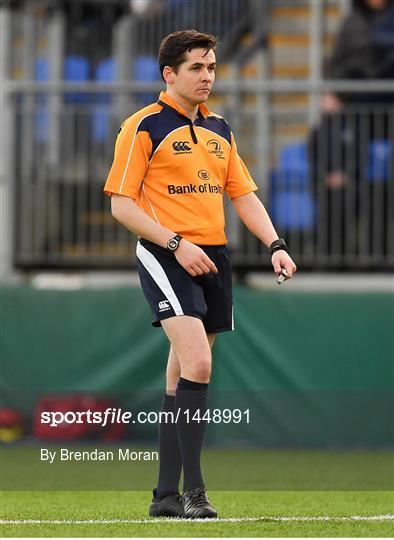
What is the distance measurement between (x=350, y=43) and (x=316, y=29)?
1.36m

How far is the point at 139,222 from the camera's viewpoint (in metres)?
5.55

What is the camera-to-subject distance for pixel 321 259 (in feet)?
40.3

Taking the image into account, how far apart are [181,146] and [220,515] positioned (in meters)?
1.56

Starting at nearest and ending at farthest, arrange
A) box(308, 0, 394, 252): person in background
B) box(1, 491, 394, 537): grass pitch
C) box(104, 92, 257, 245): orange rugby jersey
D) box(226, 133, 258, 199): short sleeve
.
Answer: box(1, 491, 394, 537): grass pitch, box(104, 92, 257, 245): orange rugby jersey, box(226, 133, 258, 199): short sleeve, box(308, 0, 394, 252): person in background

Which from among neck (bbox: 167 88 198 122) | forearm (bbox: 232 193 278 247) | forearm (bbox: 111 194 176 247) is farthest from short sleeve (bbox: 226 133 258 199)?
forearm (bbox: 111 194 176 247)

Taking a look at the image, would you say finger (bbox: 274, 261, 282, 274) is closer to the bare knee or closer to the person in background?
the bare knee

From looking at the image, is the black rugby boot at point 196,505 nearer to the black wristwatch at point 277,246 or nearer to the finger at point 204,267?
the finger at point 204,267

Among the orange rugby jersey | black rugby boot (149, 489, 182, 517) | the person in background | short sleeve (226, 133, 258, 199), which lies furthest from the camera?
the person in background

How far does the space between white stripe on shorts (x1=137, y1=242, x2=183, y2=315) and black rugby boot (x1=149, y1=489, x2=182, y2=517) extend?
31.0 inches

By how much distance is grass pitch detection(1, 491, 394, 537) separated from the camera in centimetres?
518

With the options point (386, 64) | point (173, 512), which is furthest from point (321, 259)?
point (173, 512)

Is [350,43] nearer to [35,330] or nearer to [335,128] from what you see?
[335,128]

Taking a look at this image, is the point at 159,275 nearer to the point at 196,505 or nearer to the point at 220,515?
the point at 196,505

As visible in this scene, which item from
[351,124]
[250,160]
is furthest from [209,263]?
[250,160]
